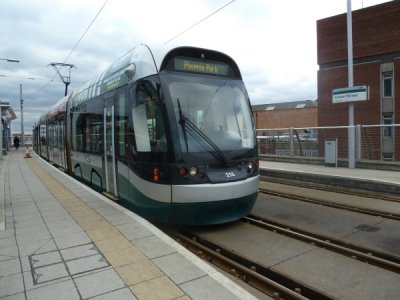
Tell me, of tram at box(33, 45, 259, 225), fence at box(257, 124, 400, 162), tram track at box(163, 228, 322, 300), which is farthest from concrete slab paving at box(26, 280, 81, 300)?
fence at box(257, 124, 400, 162)

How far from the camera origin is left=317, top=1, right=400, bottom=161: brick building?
88.0 feet

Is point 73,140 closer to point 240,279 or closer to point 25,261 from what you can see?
point 25,261

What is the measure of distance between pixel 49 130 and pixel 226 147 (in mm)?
15440

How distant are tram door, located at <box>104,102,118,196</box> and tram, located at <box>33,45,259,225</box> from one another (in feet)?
0.73

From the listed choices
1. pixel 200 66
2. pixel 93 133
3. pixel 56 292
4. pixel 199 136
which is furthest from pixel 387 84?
pixel 56 292

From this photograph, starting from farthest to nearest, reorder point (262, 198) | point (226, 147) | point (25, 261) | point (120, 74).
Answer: point (262, 198) → point (120, 74) → point (226, 147) → point (25, 261)

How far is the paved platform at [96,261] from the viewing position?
3674 mm

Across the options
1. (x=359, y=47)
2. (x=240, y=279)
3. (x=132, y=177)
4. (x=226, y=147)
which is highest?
(x=359, y=47)

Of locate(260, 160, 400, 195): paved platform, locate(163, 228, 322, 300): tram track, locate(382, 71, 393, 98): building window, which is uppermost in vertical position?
locate(382, 71, 393, 98): building window

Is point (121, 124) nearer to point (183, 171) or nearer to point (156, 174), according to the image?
point (156, 174)

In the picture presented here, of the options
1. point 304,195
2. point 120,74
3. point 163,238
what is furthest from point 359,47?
point 163,238

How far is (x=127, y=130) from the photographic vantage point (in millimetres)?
6762

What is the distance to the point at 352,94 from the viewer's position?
1309cm

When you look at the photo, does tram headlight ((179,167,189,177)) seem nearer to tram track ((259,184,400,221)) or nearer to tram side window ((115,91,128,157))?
tram side window ((115,91,128,157))
